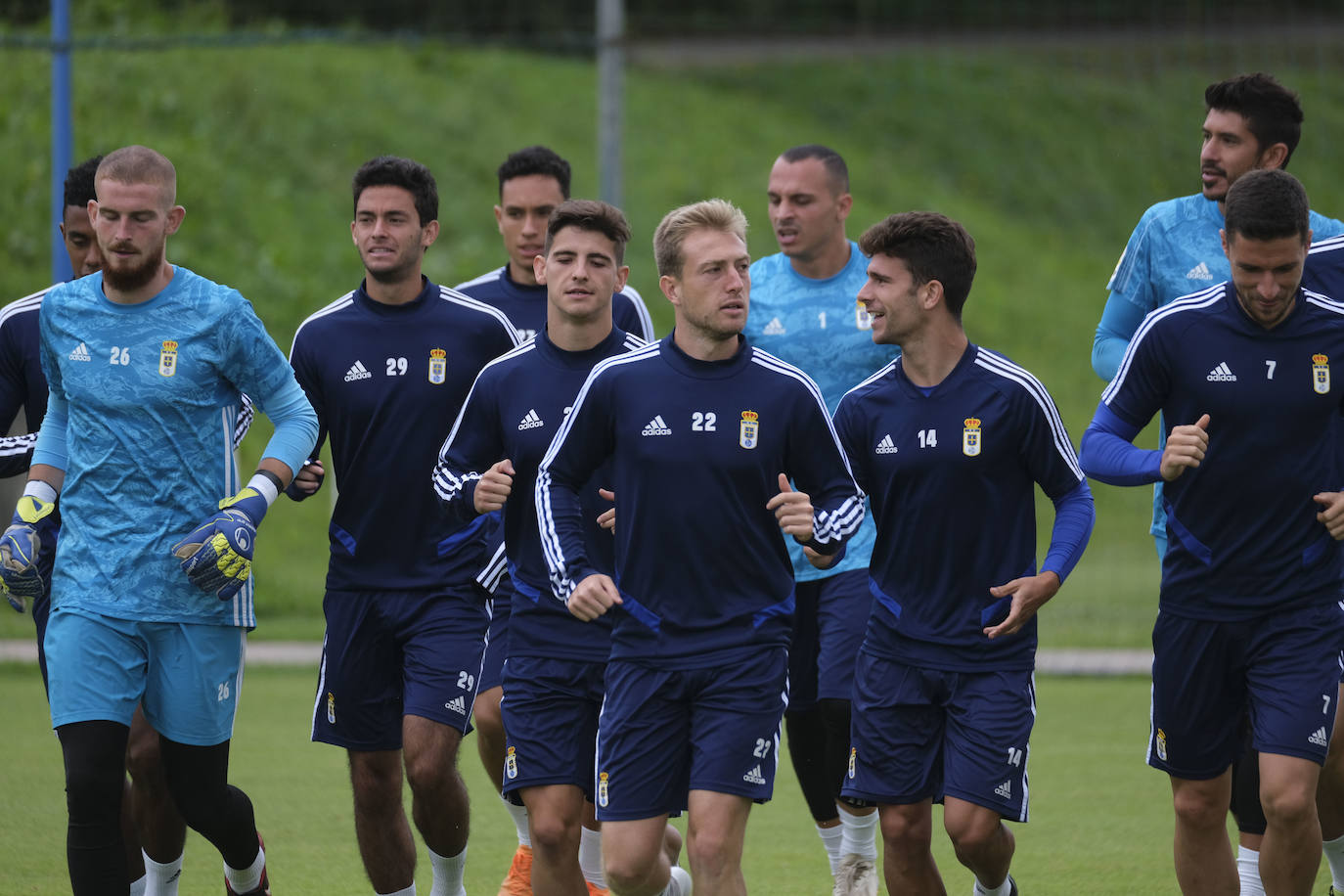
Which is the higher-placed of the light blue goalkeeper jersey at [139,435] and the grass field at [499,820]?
the light blue goalkeeper jersey at [139,435]

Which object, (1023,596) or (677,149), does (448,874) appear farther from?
(677,149)

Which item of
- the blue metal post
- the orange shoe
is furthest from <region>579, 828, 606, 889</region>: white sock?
the blue metal post

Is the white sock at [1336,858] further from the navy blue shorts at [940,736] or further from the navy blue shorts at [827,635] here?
the navy blue shorts at [827,635]

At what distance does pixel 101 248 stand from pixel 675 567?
2.12 meters

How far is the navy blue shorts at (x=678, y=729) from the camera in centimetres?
525

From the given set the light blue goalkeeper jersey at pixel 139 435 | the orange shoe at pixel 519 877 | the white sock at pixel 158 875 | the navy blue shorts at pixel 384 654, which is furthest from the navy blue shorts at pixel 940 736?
the white sock at pixel 158 875

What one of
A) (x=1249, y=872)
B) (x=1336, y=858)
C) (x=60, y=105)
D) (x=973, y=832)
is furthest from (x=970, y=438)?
(x=60, y=105)

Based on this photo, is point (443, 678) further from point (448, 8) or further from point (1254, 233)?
point (448, 8)

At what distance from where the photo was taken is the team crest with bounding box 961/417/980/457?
5.56 m

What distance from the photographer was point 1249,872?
20.9 feet

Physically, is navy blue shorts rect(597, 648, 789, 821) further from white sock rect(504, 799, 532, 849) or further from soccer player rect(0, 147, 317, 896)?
white sock rect(504, 799, 532, 849)

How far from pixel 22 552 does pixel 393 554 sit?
1.43 meters

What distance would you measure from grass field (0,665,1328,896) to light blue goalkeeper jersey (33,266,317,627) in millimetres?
1998

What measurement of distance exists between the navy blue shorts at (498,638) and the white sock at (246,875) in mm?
994
